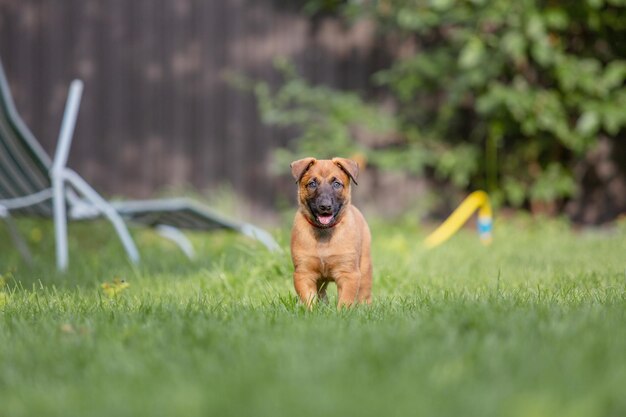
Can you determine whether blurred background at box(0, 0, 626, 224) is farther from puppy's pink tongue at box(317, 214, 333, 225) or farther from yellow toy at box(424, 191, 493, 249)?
puppy's pink tongue at box(317, 214, 333, 225)

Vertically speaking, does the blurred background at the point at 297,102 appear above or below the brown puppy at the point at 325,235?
above

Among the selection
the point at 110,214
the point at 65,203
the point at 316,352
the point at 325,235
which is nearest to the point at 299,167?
the point at 325,235

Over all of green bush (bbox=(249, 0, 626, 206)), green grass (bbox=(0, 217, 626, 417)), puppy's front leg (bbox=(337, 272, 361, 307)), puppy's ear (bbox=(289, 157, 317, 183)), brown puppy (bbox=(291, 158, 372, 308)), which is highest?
green bush (bbox=(249, 0, 626, 206))

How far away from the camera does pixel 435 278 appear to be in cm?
391

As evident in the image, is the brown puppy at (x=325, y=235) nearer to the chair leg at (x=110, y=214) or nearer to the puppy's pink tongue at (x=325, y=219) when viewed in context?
the puppy's pink tongue at (x=325, y=219)

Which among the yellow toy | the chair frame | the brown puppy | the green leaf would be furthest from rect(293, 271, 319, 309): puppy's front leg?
the green leaf

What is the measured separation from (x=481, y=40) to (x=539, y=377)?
16.3 ft

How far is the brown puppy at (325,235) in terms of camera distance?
3.04 metres

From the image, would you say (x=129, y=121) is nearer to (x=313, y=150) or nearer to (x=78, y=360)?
(x=313, y=150)

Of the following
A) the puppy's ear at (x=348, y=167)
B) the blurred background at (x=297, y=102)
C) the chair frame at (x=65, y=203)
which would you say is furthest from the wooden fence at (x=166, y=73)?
the puppy's ear at (x=348, y=167)

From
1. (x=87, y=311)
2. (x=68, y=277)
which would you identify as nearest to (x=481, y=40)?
(x=68, y=277)

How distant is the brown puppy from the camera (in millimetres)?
3043

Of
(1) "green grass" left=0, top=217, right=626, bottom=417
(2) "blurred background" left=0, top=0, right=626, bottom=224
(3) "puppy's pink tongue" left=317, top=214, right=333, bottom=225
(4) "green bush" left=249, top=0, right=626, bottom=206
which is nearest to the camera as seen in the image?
(1) "green grass" left=0, top=217, right=626, bottom=417

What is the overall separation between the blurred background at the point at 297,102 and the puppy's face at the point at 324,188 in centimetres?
359
